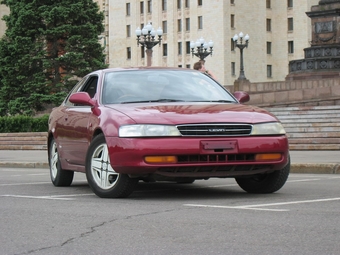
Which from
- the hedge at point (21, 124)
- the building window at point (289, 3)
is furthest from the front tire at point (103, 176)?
the building window at point (289, 3)

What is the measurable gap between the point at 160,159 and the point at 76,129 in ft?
7.07

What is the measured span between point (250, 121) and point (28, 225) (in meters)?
3.12

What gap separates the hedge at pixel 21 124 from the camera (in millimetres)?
44312

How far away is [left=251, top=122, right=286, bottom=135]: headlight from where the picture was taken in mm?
10539

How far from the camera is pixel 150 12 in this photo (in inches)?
4405

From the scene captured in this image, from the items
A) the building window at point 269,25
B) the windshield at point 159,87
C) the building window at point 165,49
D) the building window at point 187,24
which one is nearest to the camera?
the windshield at point 159,87

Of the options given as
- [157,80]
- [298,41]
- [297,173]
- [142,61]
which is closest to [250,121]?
[157,80]

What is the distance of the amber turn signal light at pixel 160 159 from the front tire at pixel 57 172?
3174mm

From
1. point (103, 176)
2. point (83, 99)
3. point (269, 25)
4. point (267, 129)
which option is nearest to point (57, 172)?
point (83, 99)

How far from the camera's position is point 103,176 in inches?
430

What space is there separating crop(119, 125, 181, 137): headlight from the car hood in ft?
0.17

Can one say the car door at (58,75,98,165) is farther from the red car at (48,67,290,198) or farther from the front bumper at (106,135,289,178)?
the front bumper at (106,135,289,178)

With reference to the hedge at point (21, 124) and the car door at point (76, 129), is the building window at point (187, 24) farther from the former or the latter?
the car door at point (76, 129)

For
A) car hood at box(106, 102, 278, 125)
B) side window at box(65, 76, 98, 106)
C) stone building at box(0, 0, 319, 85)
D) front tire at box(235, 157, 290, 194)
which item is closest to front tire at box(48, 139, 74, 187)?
side window at box(65, 76, 98, 106)
